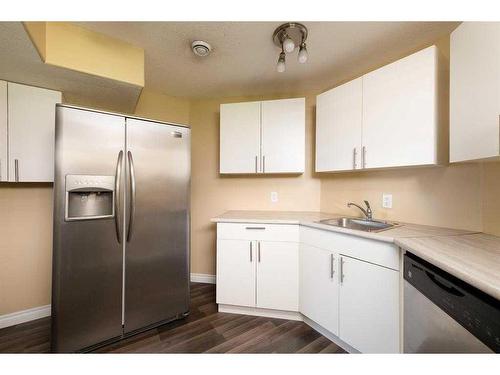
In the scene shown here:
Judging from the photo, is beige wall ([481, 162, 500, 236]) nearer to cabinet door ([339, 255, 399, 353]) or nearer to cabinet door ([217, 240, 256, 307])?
cabinet door ([339, 255, 399, 353])

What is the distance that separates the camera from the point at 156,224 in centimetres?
157

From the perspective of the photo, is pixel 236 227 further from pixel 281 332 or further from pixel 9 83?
pixel 9 83

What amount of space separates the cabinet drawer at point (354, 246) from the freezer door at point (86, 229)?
4.74ft

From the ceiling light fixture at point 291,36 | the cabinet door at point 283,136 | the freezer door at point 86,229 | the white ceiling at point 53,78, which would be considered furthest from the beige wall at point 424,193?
the white ceiling at point 53,78

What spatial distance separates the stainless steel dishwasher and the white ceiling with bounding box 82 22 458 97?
149 cm

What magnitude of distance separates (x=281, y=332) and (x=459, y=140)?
67.9 inches

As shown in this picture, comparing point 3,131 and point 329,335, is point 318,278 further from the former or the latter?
point 3,131

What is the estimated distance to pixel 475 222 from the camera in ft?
4.10

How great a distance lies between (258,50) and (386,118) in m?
1.09

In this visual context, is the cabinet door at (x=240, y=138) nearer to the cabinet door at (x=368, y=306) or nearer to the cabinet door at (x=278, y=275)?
the cabinet door at (x=278, y=275)

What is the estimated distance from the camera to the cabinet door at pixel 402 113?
1200 millimetres

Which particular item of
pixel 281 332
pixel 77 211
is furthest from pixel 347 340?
pixel 77 211

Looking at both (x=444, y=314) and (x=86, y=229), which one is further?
(x=86, y=229)

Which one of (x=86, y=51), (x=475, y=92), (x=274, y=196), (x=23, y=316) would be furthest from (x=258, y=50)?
(x=23, y=316)
